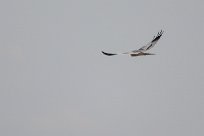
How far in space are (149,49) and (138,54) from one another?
1799mm

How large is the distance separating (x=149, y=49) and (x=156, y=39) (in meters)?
1.60

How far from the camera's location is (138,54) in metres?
34.9

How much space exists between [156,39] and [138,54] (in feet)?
10.9

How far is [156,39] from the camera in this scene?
37.0 metres

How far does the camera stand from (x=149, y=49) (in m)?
36.1
